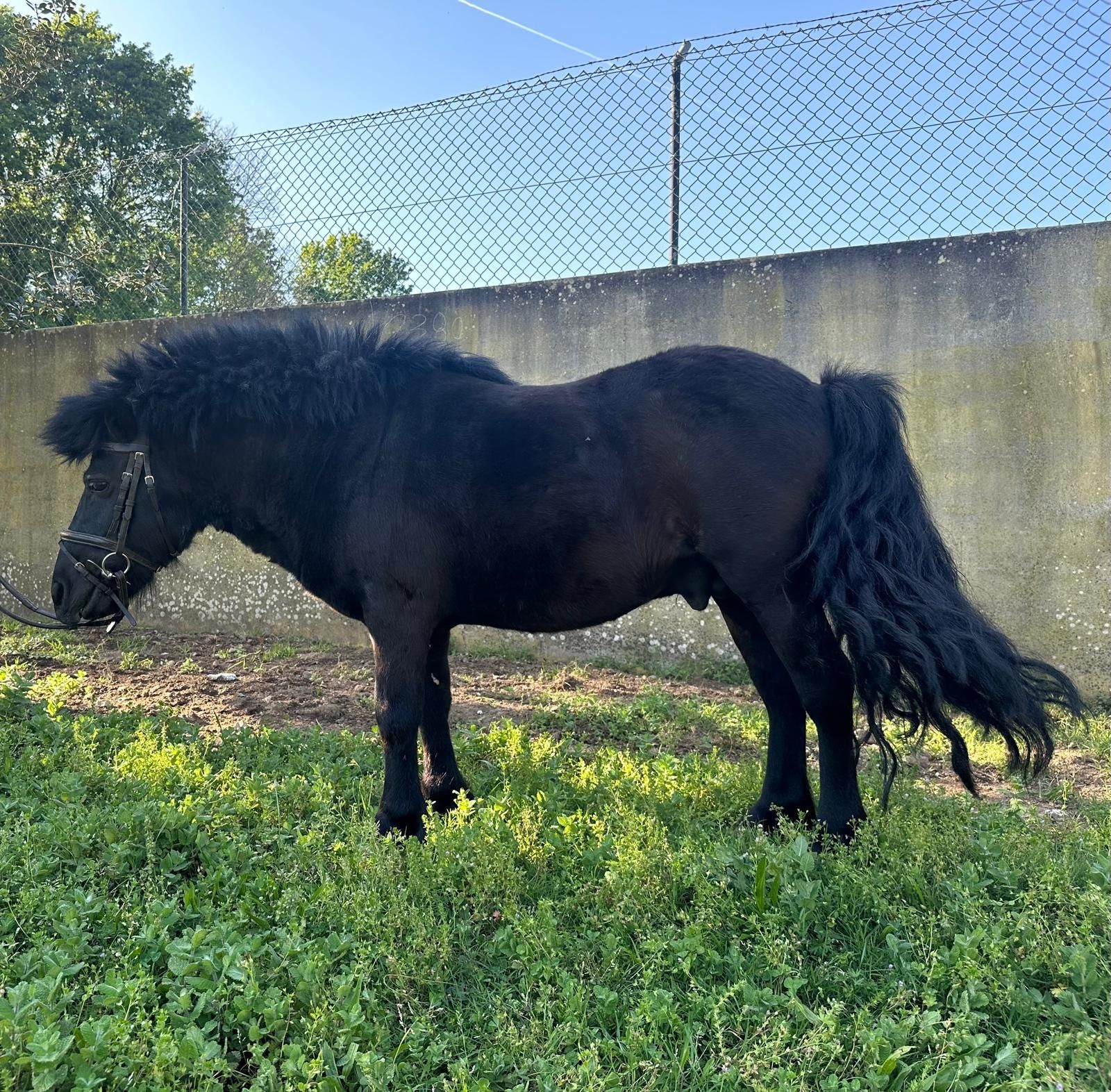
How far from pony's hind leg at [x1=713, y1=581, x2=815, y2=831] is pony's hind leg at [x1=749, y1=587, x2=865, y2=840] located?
0.22m

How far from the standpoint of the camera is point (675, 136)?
5.66 m

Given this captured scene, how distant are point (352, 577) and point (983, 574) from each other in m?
4.07

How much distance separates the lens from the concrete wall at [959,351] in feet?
16.0

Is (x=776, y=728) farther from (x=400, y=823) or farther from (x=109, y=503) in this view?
(x=109, y=503)

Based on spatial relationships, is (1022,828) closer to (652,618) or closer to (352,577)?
(352,577)

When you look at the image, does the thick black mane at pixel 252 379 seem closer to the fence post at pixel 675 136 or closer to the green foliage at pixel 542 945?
the green foliage at pixel 542 945

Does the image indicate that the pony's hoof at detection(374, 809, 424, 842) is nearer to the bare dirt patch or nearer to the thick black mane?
the bare dirt patch

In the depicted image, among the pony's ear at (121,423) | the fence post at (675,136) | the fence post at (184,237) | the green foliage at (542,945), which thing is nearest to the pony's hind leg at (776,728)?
the green foliage at (542,945)

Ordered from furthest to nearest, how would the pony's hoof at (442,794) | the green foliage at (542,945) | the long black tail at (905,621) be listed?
the pony's hoof at (442,794)
the long black tail at (905,621)
the green foliage at (542,945)

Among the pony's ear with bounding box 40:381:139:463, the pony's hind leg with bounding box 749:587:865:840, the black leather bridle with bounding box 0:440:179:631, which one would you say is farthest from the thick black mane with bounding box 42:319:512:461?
the pony's hind leg with bounding box 749:587:865:840

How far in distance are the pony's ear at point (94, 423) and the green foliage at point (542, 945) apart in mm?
1394

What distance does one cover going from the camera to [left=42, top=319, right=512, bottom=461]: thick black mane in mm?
3270

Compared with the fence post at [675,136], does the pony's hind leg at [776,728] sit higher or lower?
lower

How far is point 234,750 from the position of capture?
3.87 meters
